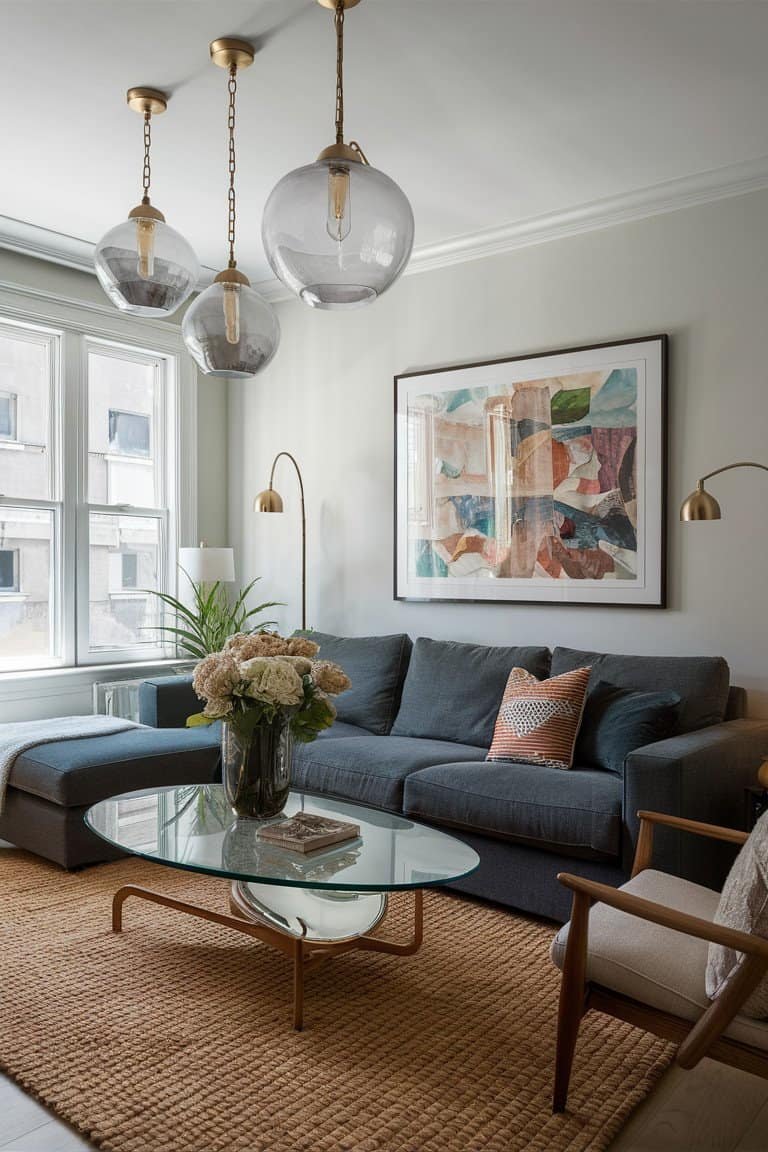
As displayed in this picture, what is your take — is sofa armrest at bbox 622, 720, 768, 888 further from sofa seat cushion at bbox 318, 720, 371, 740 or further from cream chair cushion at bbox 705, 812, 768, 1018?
sofa seat cushion at bbox 318, 720, 371, 740

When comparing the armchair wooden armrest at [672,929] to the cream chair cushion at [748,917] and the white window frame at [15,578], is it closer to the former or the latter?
the cream chair cushion at [748,917]

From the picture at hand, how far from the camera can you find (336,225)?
183 cm

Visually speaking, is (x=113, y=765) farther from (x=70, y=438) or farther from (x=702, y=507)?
(x=702, y=507)

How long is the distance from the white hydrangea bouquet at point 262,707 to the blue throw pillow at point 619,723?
3.68ft

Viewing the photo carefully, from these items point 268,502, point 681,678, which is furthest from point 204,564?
point 681,678

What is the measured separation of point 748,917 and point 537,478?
8.96 feet

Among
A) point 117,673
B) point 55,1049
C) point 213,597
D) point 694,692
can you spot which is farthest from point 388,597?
point 55,1049

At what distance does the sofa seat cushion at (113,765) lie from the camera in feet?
11.3

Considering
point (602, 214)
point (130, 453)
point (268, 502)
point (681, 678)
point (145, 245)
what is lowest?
point (681, 678)

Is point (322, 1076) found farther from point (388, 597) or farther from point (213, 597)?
point (213, 597)

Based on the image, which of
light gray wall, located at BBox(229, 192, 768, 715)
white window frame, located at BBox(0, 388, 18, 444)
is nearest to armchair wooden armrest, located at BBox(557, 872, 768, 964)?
light gray wall, located at BBox(229, 192, 768, 715)

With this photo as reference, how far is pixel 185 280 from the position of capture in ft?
8.56

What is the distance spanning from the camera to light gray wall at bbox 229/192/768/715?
371cm

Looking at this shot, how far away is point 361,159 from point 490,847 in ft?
7.31
